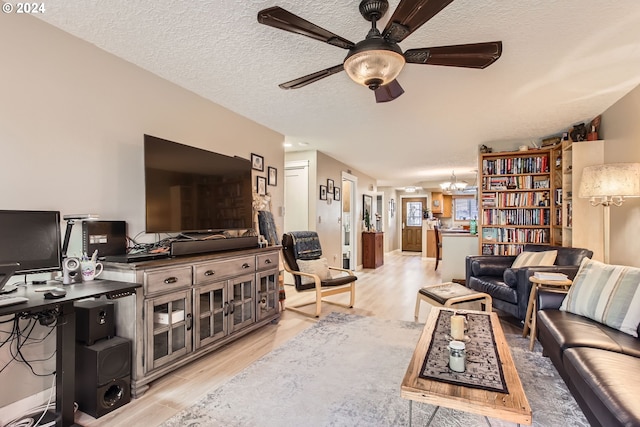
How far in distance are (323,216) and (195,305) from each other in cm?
365

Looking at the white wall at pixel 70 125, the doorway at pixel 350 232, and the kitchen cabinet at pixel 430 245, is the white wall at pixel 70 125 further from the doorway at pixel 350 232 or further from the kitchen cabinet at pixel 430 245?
the kitchen cabinet at pixel 430 245

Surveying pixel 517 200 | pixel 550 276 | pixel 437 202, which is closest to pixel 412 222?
pixel 437 202

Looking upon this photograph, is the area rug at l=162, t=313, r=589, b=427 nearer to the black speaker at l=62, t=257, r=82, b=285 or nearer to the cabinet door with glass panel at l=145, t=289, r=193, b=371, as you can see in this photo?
the cabinet door with glass panel at l=145, t=289, r=193, b=371

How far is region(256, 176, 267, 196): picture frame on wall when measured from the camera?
4.05m

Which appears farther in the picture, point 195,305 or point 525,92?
point 525,92

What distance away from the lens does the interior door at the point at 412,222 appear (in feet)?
37.0

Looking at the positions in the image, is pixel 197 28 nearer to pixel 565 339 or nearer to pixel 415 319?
pixel 565 339

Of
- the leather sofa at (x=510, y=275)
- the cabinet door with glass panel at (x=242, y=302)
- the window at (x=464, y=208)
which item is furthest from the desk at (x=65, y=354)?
the window at (x=464, y=208)

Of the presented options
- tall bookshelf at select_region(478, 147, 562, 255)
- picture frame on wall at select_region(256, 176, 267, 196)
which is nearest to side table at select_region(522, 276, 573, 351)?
tall bookshelf at select_region(478, 147, 562, 255)

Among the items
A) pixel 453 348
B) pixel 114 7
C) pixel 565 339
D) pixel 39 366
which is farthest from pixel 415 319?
pixel 114 7

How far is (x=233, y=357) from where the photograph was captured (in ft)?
8.73

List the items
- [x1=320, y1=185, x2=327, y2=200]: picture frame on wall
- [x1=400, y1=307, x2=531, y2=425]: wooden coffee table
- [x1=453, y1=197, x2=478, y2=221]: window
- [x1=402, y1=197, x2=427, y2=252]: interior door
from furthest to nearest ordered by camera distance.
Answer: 1. [x1=402, y1=197, x2=427, y2=252]: interior door
2. [x1=453, y1=197, x2=478, y2=221]: window
3. [x1=320, y1=185, x2=327, y2=200]: picture frame on wall
4. [x1=400, y1=307, x2=531, y2=425]: wooden coffee table

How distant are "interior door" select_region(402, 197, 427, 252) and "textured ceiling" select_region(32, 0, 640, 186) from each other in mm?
7092

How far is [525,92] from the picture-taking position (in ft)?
9.93
